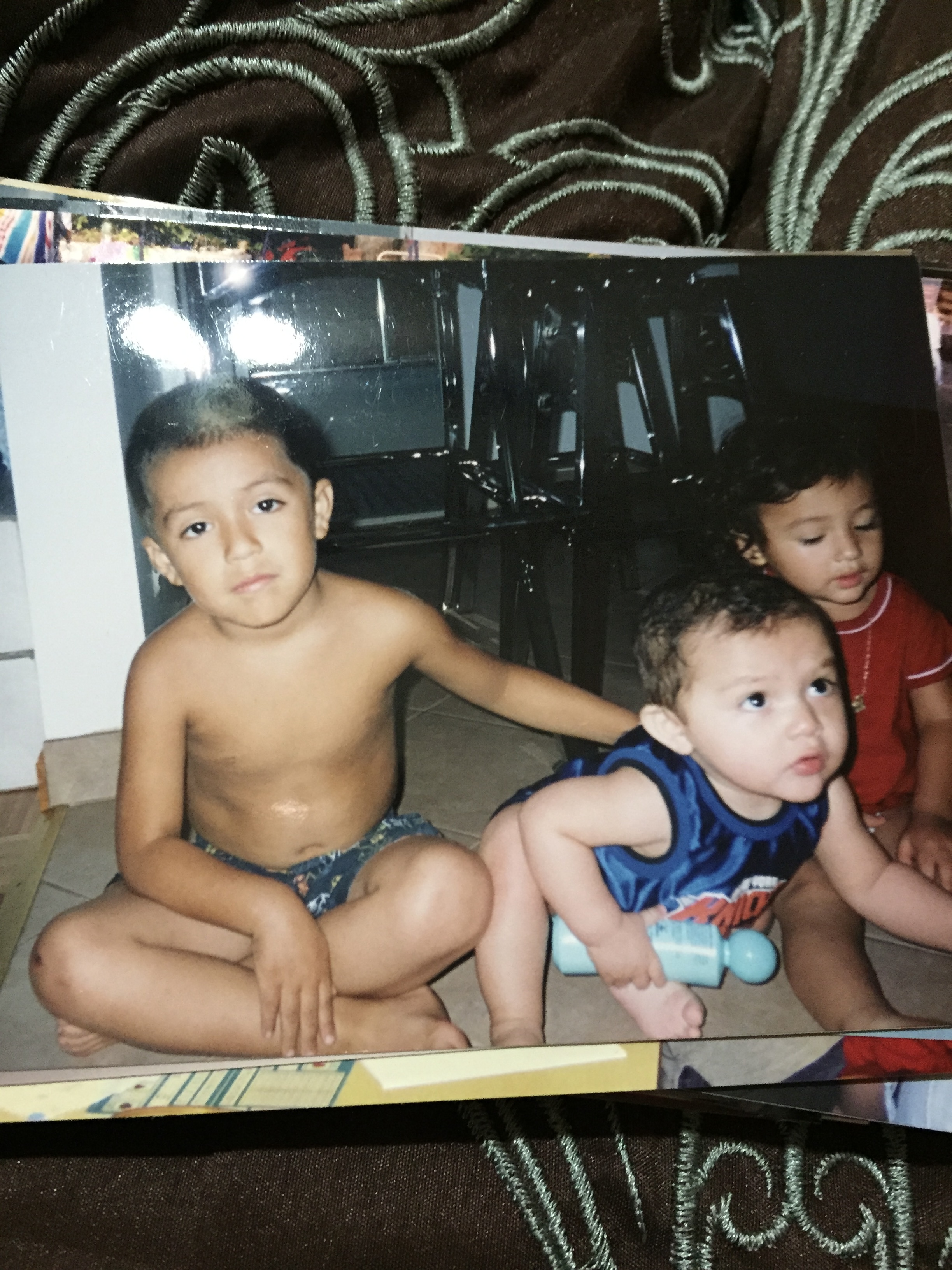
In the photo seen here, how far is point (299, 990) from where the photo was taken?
1.20ft

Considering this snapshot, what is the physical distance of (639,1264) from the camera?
14.4 inches

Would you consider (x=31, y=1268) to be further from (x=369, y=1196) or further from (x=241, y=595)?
(x=241, y=595)

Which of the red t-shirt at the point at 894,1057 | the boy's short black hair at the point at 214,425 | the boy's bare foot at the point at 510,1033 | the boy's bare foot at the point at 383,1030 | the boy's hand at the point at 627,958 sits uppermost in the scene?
the boy's short black hair at the point at 214,425

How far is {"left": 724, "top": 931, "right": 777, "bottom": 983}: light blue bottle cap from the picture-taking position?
0.38 m

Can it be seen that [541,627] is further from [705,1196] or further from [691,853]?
[705,1196]

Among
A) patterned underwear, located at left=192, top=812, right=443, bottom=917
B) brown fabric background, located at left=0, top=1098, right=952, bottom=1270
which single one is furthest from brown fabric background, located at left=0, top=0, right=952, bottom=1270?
patterned underwear, located at left=192, top=812, right=443, bottom=917

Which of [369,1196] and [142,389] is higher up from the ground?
[142,389]

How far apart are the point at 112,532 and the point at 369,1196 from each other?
0.91 ft

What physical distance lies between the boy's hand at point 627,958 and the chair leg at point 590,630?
9 centimetres

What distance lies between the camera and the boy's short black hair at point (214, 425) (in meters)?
0.37

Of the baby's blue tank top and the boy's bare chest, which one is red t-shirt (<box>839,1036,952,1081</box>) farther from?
the boy's bare chest

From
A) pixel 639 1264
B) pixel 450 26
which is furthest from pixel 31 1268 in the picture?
pixel 450 26

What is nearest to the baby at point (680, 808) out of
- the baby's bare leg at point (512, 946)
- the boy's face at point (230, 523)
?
the baby's bare leg at point (512, 946)

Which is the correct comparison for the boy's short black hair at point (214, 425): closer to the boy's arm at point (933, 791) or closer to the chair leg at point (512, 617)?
the chair leg at point (512, 617)
